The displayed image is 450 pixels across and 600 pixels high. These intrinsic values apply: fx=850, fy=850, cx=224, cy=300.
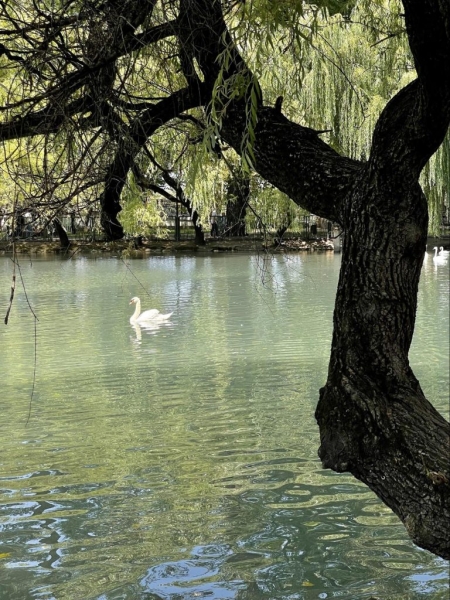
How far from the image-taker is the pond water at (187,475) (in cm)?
486

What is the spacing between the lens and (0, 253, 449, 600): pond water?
486 cm

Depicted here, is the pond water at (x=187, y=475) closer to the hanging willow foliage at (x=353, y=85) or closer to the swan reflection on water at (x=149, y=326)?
the swan reflection on water at (x=149, y=326)

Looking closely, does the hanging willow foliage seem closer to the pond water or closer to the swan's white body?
the pond water

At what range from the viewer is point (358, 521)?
5.64 meters

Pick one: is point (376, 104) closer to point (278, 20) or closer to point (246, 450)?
point (246, 450)

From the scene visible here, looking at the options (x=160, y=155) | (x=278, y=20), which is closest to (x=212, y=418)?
(x=160, y=155)

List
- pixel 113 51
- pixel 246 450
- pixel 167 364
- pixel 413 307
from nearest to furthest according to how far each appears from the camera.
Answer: pixel 413 307, pixel 113 51, pixel 246 450, pixel 167 364

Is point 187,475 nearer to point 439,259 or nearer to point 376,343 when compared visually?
point 376,343

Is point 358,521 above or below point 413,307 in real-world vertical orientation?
below

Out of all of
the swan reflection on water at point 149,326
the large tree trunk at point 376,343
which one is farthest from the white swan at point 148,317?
the large tree trunk at point 376,343

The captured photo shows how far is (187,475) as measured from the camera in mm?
6758

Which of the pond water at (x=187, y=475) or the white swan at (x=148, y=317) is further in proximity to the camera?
the white swan at (x=148, y=317)

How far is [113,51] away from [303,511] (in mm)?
3551

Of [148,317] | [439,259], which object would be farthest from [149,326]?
[439,259]
